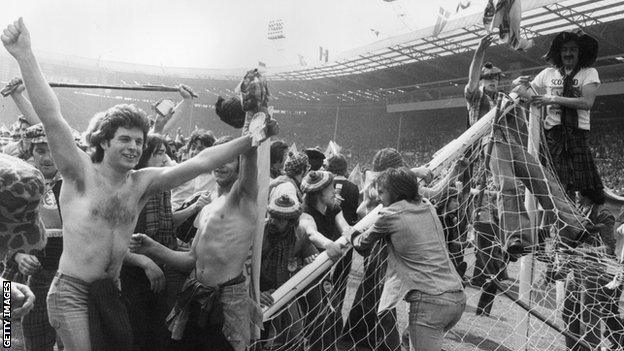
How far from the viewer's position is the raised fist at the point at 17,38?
213 cm

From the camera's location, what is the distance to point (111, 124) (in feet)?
7.86

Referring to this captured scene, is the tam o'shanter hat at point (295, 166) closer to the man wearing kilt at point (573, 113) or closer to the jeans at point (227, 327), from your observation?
the jeans at point (227, 327)

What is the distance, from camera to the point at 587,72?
13.2 feet

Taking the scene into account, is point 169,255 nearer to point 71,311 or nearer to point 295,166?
point 71,311

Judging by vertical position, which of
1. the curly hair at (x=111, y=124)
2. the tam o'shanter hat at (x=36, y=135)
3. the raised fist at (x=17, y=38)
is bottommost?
the tam o'shanter hat at (x=36, y=135)

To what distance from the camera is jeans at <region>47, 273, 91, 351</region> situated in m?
2.20

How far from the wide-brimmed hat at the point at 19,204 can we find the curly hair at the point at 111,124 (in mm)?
1028

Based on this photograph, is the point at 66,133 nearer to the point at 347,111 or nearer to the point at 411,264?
the point at 411,264

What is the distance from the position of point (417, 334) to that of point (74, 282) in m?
1.86

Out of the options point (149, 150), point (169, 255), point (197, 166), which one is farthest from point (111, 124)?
point (149, 150)

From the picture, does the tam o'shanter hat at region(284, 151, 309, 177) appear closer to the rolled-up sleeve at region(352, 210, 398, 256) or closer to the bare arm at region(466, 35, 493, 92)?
the rolled-up sleeve at region(352, 210, 398, 256)

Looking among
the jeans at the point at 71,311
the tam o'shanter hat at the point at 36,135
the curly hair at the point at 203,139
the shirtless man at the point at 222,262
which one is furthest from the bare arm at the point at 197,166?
the curly hair at the point at 203,139

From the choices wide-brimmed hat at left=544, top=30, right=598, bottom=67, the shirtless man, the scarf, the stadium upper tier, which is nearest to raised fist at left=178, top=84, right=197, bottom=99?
the scarf

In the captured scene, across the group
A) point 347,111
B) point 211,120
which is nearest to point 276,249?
point 347,111
